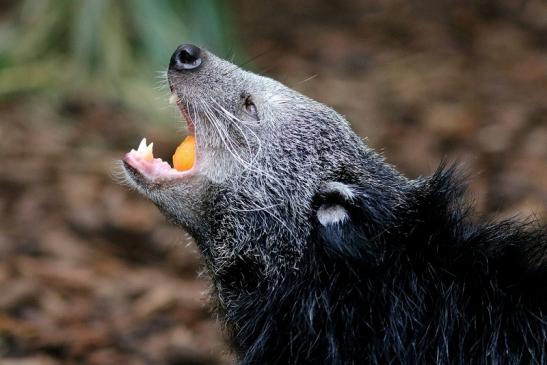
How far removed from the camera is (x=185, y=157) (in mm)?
3857

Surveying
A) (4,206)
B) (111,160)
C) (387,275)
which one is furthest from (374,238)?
(111,160)

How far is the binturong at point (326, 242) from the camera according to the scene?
139 inches

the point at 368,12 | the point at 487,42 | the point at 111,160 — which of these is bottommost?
the point at 111,160

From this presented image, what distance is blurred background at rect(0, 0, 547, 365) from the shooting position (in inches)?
211

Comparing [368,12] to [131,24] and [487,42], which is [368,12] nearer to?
[487,42]

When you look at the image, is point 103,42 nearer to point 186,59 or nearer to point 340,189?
point 186,59

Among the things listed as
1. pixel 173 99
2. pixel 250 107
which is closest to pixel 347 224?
pixel 250 107

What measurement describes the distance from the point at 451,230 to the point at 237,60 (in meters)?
3.96

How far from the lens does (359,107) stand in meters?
8.23

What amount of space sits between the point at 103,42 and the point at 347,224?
14.7ft

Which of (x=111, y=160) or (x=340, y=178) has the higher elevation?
(x=111, y=160)

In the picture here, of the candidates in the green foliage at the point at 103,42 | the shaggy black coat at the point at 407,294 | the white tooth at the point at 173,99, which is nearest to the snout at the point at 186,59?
the white tooth at the point at 173,99

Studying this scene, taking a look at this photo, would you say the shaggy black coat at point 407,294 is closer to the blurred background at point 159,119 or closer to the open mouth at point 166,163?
the open mouth at point 166,163

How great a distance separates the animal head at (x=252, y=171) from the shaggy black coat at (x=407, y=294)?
10 centimetres
